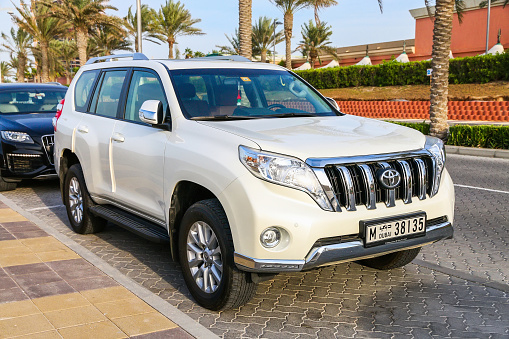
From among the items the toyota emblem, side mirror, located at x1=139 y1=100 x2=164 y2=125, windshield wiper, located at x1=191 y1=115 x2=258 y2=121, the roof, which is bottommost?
the toyota emblem

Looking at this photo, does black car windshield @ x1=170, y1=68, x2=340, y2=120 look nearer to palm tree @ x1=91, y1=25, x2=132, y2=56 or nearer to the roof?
the roof

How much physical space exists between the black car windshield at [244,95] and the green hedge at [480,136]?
11171 millimetres

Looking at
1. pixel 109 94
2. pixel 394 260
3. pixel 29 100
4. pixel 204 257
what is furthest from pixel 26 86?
pixel 394 260

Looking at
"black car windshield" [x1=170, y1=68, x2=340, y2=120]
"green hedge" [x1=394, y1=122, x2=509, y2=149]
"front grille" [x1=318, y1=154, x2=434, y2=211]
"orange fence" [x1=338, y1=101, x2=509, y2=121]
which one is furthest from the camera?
"orange fence" [x1=338, y1=101, x2=509, y2=121]

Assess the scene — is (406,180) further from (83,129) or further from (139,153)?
(83,129)

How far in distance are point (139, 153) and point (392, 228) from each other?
2238 mm

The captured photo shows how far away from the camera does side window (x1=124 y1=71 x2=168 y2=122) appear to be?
16.7 ft

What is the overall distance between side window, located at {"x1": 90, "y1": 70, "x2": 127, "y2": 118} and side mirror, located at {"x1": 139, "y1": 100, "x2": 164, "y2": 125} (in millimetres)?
→ 1095

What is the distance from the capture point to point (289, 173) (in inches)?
147

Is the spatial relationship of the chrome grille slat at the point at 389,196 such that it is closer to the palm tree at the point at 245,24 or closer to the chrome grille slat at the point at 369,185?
the chrome grille slat at the point at 369,185

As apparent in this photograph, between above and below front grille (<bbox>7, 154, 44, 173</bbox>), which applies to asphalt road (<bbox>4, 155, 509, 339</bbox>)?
below

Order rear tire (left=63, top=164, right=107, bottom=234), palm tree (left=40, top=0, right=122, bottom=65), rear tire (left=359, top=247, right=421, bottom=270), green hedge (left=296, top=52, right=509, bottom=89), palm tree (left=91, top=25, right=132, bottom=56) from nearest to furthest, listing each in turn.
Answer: rear tire (left=359, top=247, right=421, bottom=270) < rear tire (left=63, top=164, right=107, bottom=234) < green hedge (left=296, top=52, right=509, bottom=89) < palm tree (left=40, top=0, right=122, bottom=65) < palm tree (left=91, top=25, right=132, bottom=56)

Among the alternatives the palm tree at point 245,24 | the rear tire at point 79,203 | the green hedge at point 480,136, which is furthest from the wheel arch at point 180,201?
the palm tree at point 245,24

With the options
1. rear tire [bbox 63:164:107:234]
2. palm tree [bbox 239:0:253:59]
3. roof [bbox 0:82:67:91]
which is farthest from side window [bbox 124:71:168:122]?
palm tree [bbox 239:0:253:59]
